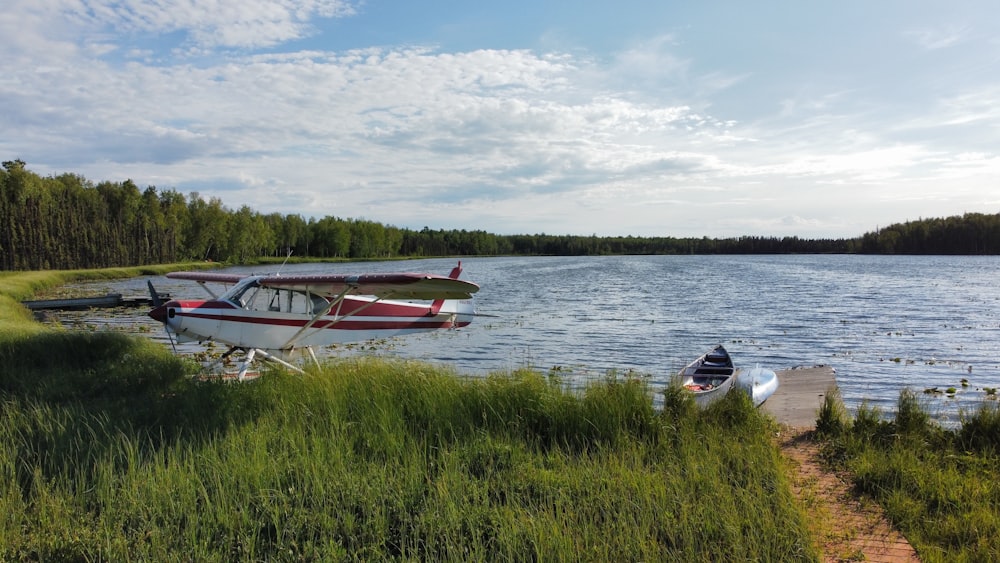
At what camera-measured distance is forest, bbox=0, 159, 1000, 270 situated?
2424 inches

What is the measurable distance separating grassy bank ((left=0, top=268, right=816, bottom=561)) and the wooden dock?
1.97 metres

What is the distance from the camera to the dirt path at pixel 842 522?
406 centimetres

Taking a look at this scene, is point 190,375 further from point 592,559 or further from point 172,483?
point 592,559

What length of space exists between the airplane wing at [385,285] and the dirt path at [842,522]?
200 inches

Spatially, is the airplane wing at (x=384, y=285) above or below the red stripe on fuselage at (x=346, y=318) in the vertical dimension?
above

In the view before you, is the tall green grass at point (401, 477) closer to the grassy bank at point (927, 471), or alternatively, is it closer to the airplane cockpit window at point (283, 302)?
the grassy bank at point (927, 471)

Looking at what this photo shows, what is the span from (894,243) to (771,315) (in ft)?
391

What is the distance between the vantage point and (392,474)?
16.1 feet

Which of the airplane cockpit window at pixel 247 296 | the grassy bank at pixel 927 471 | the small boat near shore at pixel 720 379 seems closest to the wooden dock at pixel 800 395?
the small boat near shore at pixel 720 379

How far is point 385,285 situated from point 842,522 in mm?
6903

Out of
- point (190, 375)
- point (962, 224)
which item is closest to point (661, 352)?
point (190, 375)

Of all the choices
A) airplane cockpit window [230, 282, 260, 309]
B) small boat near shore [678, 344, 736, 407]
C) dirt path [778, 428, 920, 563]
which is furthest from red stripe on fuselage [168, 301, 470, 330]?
dirt path [778, 428, 920, 563]

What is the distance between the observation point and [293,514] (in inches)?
165

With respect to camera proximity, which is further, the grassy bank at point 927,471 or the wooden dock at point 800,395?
the wooden dock at point 800,395
